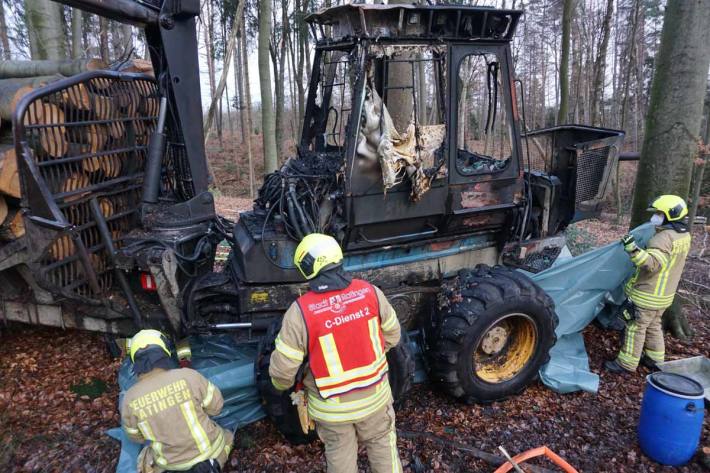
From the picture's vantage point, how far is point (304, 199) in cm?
381

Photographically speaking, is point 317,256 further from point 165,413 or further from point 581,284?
point 581,284

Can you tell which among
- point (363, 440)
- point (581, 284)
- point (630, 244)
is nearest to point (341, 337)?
point (363, 440)

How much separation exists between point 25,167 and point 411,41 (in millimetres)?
2798

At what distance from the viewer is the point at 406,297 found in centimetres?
422

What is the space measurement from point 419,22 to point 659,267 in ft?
10.0

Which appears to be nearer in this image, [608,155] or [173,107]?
[173,107]

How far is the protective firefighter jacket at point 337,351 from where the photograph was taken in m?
2.71

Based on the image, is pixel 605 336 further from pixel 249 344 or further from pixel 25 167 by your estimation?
pixel 25 167

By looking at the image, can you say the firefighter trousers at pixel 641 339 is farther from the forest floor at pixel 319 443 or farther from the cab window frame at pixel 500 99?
the cab window frame at pixel 500 99

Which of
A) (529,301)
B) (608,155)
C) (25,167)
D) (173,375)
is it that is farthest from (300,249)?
(608,155)

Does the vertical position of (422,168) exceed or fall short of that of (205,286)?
it exceeds it

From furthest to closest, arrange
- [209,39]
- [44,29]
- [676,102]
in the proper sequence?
[209,39] < [44,29] < [676,102]

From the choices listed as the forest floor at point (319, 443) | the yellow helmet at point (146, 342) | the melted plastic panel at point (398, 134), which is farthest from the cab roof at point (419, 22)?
the forest floor at point (319, 443)

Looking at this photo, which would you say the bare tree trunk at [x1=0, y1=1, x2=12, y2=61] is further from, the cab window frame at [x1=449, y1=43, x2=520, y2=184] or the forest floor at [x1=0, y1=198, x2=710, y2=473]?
the cab window frame at [x1=449, y1=43, x2=520, y2=184]
